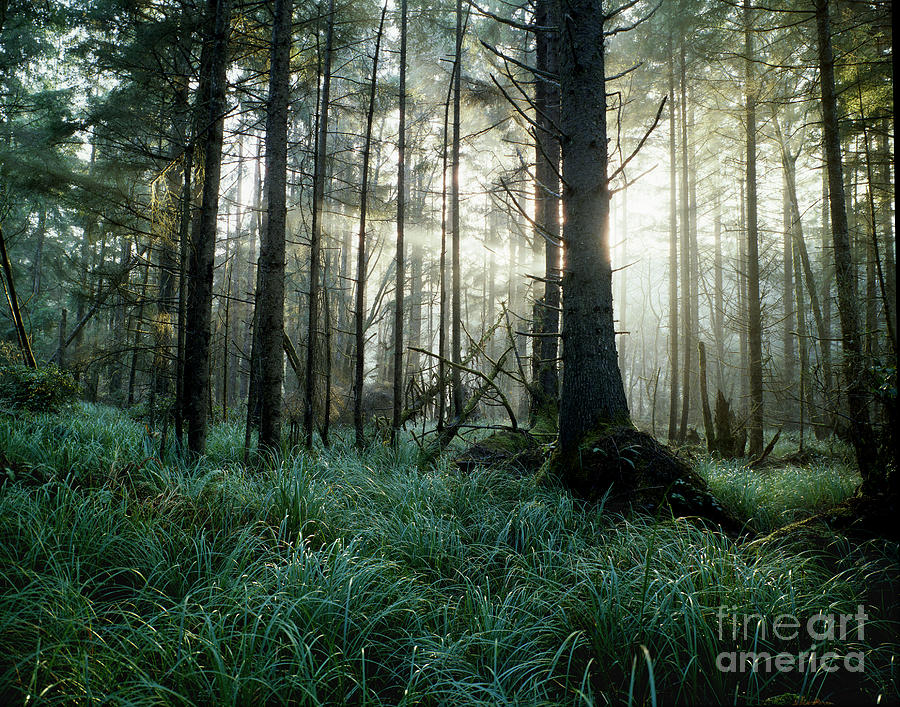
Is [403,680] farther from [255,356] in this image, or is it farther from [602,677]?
A: [255,356]

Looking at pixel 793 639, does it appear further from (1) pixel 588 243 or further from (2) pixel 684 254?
(2) pixel 684 254

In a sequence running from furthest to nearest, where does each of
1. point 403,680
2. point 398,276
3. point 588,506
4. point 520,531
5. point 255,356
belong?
point 398,276, point 255,356, point 588,506, point 520,531, point 403,680

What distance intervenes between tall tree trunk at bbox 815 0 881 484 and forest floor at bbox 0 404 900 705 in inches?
80.5

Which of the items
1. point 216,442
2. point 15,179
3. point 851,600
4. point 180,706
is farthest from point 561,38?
point 15,179

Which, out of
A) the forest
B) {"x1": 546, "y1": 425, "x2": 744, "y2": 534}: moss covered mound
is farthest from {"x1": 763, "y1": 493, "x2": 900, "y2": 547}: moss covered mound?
{"x1": 546, "y1": 425, "x2": 744, "y2": 534}: moss covered mound

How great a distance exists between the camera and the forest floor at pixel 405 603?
185 centimetres

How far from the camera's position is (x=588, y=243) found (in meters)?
4.27

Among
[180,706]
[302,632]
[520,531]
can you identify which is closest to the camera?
[180,706]

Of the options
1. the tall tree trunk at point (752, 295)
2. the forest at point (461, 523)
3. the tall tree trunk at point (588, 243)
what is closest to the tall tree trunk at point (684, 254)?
the tall tree trunk at point (752, 295)

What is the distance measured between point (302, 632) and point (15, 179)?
12900mm

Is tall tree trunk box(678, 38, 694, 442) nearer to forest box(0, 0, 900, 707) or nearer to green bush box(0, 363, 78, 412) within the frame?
forest box(0, 0, 900, 707)

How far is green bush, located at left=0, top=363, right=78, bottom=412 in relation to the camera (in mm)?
6871

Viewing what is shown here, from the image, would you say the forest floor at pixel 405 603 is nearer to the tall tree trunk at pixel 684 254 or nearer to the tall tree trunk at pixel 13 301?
the tall tree trunk at pixel 13 301

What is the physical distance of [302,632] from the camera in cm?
217
